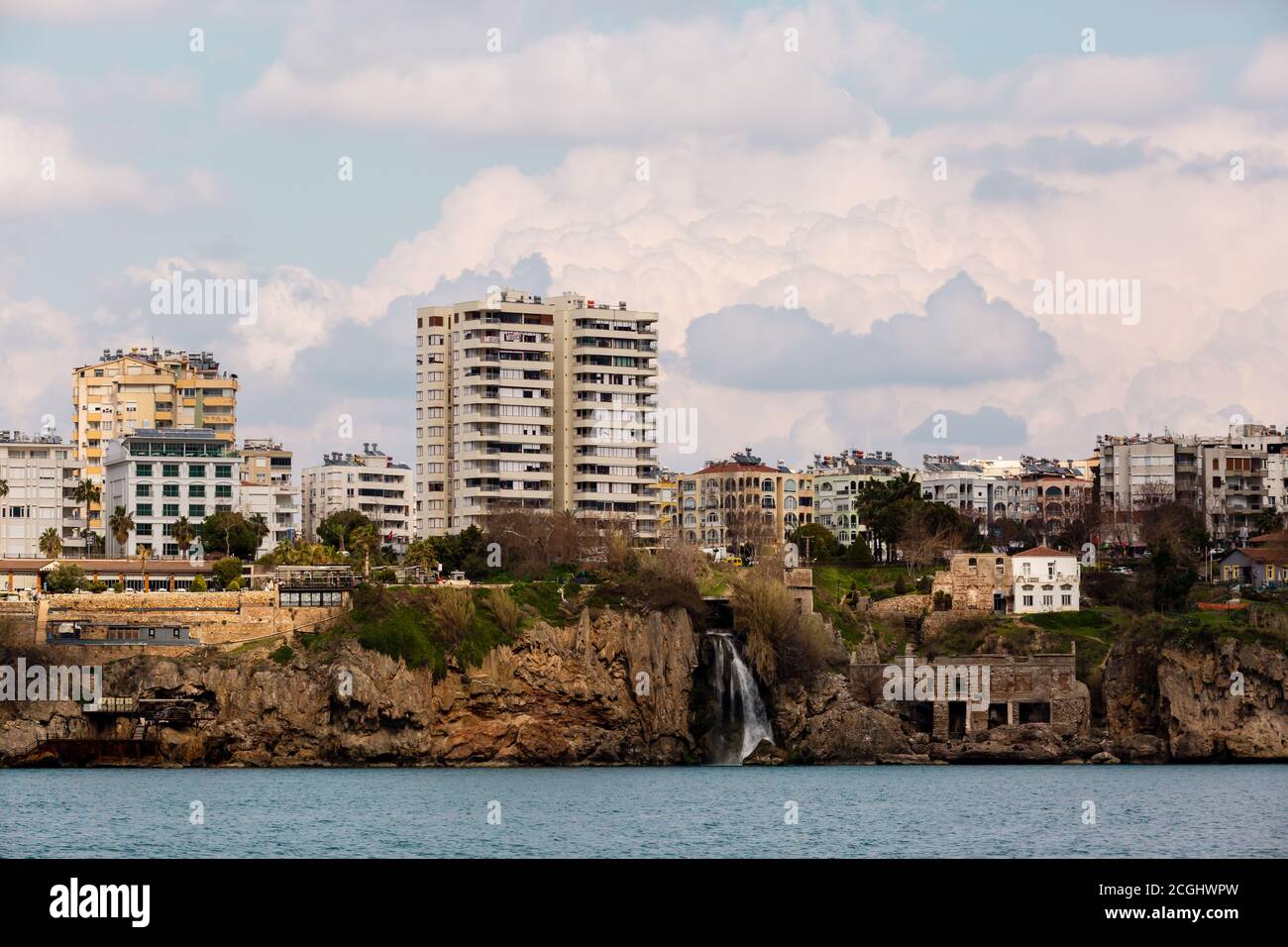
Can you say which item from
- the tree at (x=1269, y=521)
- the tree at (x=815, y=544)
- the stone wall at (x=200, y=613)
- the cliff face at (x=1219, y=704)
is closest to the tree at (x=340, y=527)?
the tree at (x=815, y=544)

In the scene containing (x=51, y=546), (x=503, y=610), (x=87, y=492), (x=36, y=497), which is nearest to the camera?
(x=503, y=610)

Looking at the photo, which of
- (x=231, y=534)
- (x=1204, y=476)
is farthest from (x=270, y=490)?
(x=1204, y=476)

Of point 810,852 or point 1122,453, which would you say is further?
point 1122,453

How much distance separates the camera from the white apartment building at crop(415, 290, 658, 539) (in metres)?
138

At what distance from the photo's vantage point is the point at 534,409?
140 meters

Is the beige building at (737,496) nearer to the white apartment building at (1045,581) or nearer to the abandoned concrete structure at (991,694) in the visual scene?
the white apartment building at (1045,581)

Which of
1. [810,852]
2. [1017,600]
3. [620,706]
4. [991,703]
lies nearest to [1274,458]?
[1017,600]

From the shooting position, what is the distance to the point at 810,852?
51906 mm

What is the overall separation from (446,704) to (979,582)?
1258 inches

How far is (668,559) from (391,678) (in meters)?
20.3

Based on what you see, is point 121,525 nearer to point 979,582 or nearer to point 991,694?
point 979,582

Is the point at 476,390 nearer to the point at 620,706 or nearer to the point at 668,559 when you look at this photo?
the point at 668,559

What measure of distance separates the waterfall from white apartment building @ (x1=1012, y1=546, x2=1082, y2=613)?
692 inches

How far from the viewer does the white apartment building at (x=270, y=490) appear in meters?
154
